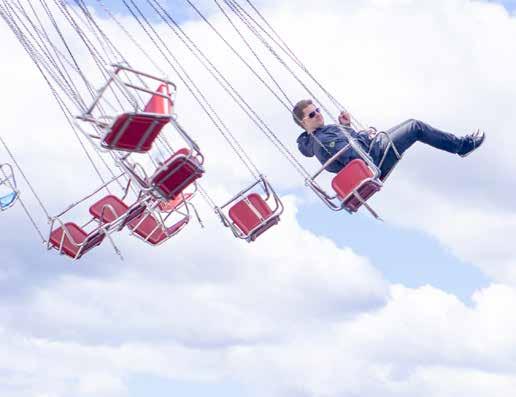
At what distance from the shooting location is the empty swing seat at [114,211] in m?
20.0

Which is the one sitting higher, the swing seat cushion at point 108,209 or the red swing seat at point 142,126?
the red swing seat at point 142,126

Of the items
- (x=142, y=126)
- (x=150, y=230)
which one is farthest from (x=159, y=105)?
(x=150, y=230)

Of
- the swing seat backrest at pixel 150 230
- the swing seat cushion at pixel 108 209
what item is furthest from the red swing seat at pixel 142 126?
the swing seat backrest at pixel 150 230

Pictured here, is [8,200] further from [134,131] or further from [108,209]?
[134,131]

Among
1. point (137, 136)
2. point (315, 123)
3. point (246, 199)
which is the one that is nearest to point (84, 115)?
point (137, 136)

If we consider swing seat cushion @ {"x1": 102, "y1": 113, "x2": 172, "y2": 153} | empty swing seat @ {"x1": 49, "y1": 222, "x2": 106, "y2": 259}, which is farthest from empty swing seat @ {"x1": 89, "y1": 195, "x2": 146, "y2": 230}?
swing seat cushion @ {"x1": 102, "y1": 113, "x2": 172, "y2": 153}

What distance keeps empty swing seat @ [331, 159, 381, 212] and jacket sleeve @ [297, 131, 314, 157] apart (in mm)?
1585

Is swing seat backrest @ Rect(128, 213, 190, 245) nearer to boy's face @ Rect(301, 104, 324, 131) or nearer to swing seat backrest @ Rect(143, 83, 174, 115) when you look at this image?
boy's face @ Rect(301, 104, 324, 131)

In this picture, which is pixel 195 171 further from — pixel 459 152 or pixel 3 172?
pixel 3 172

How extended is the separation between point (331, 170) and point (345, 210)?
1057mm

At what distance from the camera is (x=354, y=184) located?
19312 millimetres

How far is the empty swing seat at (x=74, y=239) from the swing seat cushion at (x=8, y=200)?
9.46ft

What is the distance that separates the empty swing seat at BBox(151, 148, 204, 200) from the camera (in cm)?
1789

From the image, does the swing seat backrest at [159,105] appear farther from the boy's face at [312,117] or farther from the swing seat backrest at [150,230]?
the swing seat backrest at [150,230]
